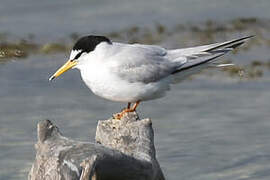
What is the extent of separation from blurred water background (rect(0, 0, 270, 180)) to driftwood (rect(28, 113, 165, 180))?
5.60ft

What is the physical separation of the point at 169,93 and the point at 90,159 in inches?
199

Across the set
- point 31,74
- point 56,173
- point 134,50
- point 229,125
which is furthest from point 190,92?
point 56,173

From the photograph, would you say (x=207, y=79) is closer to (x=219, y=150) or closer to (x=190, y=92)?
(x=190, y=92)

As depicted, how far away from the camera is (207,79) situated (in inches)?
439

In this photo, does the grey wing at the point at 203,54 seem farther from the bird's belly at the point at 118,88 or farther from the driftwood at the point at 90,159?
the driftwood at the point at 90,159

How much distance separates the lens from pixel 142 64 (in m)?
7.66

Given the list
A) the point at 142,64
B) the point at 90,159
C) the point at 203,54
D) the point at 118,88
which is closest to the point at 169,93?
the point at 203,54


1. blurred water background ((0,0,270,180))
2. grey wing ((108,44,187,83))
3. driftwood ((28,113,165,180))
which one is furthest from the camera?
blurred water background ((0,0,270,180))

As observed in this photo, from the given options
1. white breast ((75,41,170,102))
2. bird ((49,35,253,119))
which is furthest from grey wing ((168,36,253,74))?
white breast ((75,41,170,102))

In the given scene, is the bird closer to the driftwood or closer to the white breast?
the white breast

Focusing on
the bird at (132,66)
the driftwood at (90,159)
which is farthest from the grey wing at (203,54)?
the driftwood at (90,159)

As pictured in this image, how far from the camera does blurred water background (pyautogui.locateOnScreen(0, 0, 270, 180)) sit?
8.70 m

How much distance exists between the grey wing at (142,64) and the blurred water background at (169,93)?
43.1 inches

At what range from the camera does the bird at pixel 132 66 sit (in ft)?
24.3
